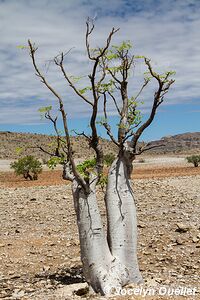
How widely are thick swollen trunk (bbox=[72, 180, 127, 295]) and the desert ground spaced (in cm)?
32

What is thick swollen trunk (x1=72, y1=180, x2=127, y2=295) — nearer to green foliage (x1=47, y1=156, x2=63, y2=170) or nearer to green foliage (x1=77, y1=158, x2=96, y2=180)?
green foliage (x1=77, y1=158, x2=96, y2=180)

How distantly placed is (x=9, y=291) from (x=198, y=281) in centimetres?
331

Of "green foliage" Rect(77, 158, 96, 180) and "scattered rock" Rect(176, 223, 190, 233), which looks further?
"scattered rock" Rect(176, 223, 190, 233)

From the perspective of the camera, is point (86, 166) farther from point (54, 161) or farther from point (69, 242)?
point (69, 242)

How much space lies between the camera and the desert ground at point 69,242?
7.89 meters

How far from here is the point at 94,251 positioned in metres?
7.24


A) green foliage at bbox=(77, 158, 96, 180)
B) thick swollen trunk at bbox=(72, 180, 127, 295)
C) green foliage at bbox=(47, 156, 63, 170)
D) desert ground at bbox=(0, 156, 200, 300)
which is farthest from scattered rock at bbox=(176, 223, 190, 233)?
green foliage at bbox=(47, 156, 63, 170)

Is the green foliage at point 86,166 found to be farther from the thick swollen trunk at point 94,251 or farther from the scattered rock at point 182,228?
the scattered rock at point 182,228

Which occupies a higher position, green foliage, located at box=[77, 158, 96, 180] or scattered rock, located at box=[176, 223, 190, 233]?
green foliage, located at box=[77, 158, 96, 180]

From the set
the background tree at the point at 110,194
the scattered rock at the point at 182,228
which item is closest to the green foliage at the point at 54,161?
the background tree at the point at 110,194

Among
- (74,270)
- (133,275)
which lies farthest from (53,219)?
(133,275)

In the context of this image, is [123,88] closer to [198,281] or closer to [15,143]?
[198,281]

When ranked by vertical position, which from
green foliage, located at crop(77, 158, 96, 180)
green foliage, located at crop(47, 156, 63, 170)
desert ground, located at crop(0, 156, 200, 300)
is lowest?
desert ground, located at crop(0, 156, 200, 300)

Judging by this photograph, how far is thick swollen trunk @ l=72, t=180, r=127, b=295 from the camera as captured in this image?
7.23 metres
